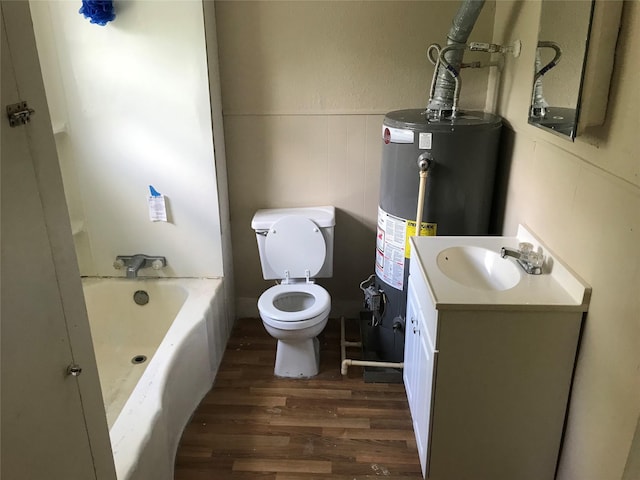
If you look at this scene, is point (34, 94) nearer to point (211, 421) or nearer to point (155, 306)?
point (211, 421)

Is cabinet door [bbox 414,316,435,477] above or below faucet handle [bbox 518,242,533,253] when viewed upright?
below

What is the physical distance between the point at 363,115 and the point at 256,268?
107 centimetres

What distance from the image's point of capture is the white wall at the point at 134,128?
2.38 meters

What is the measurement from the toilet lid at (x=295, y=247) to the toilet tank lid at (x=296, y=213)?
0.11ft

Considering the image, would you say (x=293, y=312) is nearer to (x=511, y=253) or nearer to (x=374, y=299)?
(x=374, y=299)

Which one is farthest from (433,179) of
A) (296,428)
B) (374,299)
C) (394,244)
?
(296,428)

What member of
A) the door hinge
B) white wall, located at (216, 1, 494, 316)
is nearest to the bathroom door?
the door hinge

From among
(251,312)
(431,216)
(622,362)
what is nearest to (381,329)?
(431,216)

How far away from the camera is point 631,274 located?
4.24ft

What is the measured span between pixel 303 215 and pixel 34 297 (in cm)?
175

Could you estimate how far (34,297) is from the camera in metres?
1.01

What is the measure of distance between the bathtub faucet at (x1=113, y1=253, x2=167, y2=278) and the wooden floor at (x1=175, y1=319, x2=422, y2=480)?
→ 24.6 inches

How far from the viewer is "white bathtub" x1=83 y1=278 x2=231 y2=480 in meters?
1.73

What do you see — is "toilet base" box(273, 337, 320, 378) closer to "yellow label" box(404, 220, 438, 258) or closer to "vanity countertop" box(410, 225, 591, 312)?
"yellow label" box(404, 220, 438, 258)
